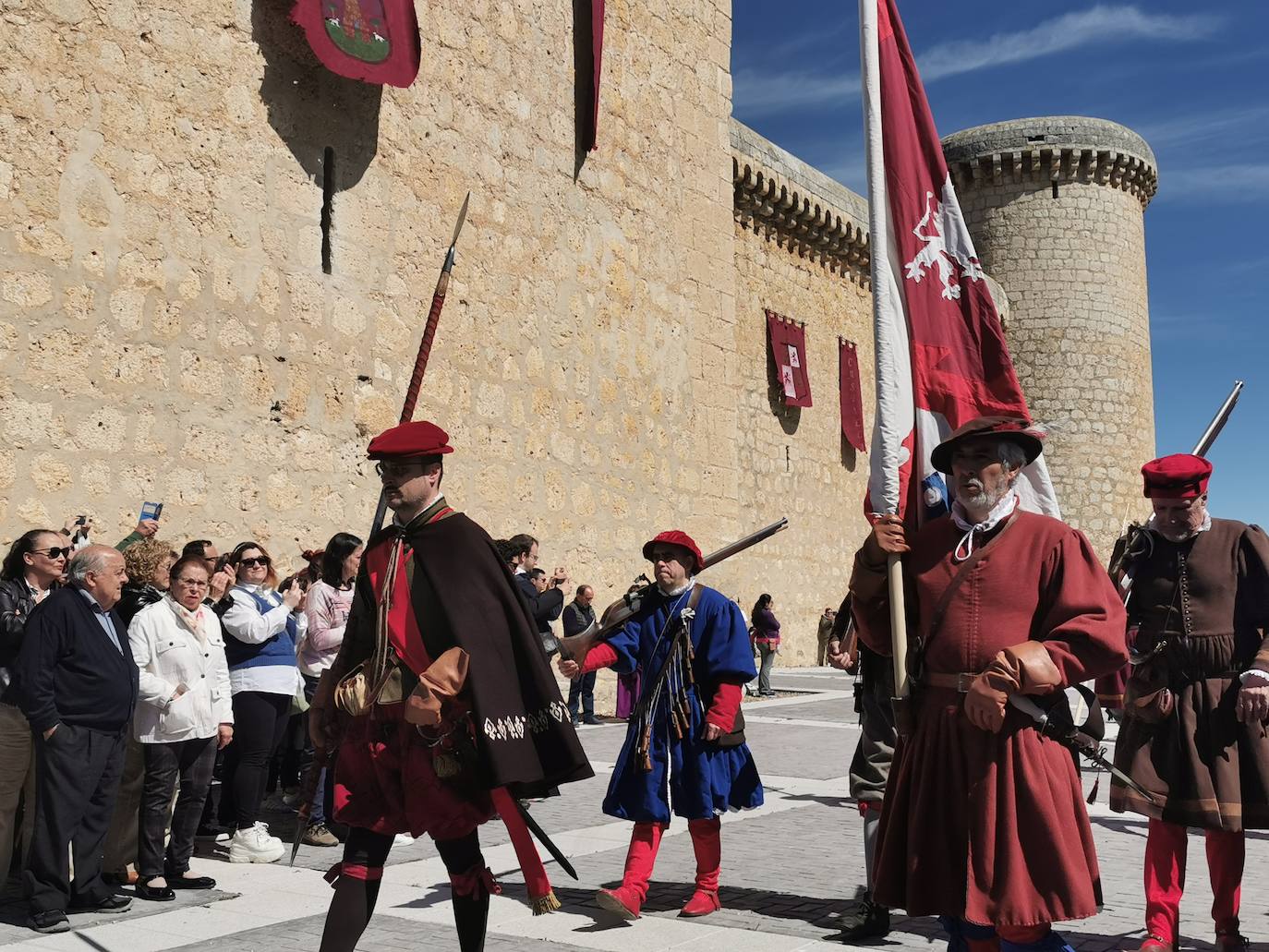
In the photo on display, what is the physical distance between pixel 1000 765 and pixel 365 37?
7500 mm

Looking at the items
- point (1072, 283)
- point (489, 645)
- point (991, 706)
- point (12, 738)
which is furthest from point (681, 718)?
point (1072, 283)

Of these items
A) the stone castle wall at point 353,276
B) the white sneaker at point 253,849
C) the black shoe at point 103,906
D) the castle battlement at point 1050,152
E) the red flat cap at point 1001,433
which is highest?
the castle battlement at point 1050,152

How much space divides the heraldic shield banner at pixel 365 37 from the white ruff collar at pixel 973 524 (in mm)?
6675

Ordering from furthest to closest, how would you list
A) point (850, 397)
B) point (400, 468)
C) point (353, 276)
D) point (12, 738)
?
point (850, 397) < point (353, 276) < point (12, 738) < point (400, 468)

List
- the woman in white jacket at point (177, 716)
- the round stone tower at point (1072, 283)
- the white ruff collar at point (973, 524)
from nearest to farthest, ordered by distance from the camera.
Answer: the white ruff collar at point (973, 524), the woman in white jacket at point (177, 716), the round stone tower at point (1072, 283)

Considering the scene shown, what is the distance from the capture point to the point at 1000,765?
317 centimetres

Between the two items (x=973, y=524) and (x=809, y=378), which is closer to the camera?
(x=973, y=524)

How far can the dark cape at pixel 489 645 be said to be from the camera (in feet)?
11.5

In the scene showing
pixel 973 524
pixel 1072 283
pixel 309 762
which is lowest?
pixel 309 762

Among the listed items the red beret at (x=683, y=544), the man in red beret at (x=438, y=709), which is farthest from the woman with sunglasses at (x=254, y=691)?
the man in red beret at (x=438, y=709)

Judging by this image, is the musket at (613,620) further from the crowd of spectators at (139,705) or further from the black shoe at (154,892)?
the black shoe at (154,892)

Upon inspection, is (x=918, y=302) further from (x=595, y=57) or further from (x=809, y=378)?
(x=809, y=378)

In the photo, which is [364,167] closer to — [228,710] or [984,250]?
[228,710]

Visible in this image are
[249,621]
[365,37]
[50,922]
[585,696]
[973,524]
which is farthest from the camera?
[585,696]
